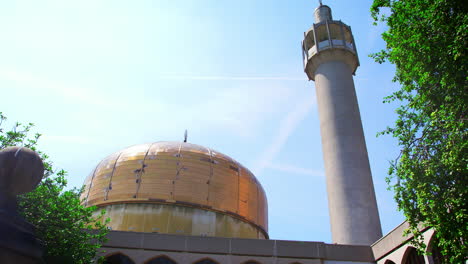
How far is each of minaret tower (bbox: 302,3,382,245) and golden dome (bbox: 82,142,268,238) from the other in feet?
18.0

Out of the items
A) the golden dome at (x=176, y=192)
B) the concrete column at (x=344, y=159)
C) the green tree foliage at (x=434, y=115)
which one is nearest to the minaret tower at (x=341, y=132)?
the concrete column at (x=344, y=159)

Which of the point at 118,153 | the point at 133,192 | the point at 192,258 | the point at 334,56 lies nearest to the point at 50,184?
the point at 192,258

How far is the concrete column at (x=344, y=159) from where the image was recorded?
1772 centimetres

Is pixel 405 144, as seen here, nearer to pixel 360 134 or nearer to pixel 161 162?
pixel 360 134

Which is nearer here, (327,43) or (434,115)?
(434,115)

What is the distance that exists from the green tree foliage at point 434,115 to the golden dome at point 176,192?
1282 centimetres

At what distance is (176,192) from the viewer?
2094 centimetres

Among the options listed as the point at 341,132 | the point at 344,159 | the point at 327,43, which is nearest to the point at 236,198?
the point at 344,159

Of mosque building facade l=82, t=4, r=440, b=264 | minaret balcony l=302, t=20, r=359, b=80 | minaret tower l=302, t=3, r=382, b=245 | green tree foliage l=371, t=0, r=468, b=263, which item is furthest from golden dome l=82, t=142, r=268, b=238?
green tree foliage l=371, t=0, r=468, b=263

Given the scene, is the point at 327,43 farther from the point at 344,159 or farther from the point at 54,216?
the point at 54,216

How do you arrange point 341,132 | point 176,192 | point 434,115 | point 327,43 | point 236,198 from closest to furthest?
point 434,115 → point 341,132 → point 176,192 → point 236,198 → point 327,43

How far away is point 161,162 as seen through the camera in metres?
22.1

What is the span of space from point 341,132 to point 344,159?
62.5 inches

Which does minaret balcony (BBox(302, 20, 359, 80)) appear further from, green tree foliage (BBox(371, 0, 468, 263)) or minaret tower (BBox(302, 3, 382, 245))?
green tree foliage (BBox(371, 0, 468, 263))
